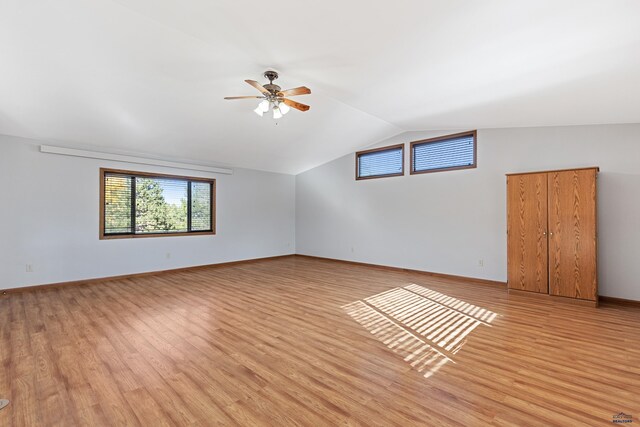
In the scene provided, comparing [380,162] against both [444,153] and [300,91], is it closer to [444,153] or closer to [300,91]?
[444,153]

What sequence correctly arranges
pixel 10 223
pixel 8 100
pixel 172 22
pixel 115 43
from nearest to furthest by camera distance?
pixel 172 22 → pixel 115 43 → pixel 8 100 → pixel 10 223

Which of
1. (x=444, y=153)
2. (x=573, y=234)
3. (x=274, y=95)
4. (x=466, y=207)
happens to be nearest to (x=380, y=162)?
(x=444, y=153)

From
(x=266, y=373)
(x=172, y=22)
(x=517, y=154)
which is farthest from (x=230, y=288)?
(x=517, y=154)

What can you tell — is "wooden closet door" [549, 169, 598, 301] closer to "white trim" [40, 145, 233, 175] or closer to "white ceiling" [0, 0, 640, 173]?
"white ceiling" [0, 0, 640, 173]

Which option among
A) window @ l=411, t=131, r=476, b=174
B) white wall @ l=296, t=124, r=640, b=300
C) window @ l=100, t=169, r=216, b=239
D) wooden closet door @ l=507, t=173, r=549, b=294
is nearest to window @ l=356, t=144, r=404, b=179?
white wall @ l=296, t=124, r=640, b=300

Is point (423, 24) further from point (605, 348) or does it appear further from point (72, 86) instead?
point (72, 86)

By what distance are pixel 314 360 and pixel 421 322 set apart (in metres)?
1.50

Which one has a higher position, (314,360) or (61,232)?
(61,232)

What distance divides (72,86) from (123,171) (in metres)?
2.28

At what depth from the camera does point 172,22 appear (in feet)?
8.29

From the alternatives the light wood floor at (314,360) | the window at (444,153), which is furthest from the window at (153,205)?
the window at (444,153)

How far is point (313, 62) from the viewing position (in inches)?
119

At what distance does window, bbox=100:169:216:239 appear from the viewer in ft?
17.6

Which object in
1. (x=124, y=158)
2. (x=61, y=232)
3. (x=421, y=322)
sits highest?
(x=124, y=158)
